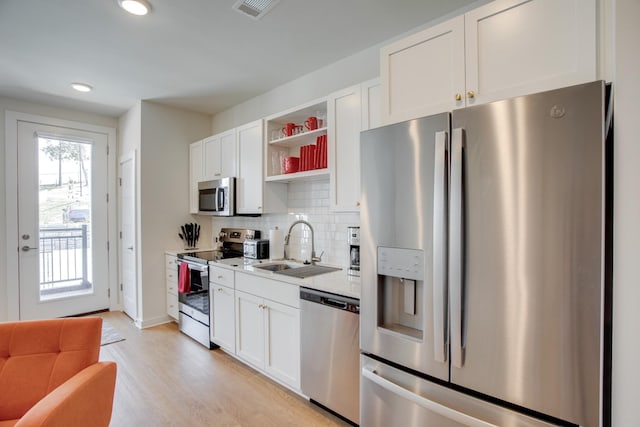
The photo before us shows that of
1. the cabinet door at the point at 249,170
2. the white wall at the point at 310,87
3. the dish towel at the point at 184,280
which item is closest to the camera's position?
the white wall at the point at 310,87

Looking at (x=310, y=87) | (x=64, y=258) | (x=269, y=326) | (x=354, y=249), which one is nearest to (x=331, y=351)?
(x=269, y=326)

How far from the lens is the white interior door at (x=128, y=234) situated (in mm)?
3941

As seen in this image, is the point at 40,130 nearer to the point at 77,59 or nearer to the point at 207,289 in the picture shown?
the point at 77,59

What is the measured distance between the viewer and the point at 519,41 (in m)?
1.30

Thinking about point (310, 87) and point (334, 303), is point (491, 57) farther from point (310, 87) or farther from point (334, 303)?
point (310, 87)

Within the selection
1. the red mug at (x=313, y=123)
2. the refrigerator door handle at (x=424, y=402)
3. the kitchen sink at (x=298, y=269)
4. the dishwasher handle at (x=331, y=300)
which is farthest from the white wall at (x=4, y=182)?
the refrigerator door handle at (x=424, y=402)

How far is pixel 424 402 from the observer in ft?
4.54

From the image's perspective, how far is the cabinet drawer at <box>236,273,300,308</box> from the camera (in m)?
2.26

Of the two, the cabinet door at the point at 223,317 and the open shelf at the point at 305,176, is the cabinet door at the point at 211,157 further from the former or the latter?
the cabinet door at the point at 223,317

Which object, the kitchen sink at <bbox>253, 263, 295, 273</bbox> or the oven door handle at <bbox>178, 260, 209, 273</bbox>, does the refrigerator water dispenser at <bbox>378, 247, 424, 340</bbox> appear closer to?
the kitchen sink at <bbox>253, 263, 295, 273</bbox>

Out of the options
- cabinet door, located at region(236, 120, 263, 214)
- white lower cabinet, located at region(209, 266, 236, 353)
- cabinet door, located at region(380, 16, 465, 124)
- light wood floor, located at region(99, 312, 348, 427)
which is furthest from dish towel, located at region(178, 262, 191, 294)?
cabinet door, located at region(380, 16, 465, 124)

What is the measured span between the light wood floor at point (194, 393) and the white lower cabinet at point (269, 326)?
0.46 feet

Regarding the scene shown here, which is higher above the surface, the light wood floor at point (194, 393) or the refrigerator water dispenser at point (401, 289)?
the refrigerator water dispenser at point (401, 289)

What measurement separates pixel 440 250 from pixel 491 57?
857 millimetres
